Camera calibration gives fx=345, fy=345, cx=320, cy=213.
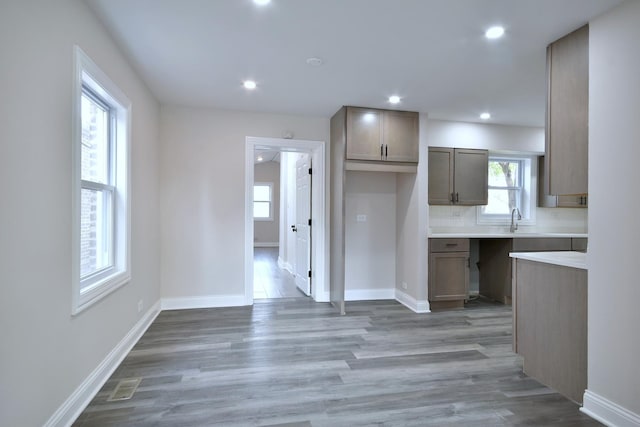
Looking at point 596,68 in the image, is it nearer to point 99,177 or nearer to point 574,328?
point 574,328

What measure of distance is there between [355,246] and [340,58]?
8.50 ft

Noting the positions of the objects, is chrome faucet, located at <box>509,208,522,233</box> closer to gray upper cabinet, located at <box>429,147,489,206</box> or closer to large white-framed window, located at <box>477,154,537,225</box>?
large white-framed window, located at <box>477,154,537,225</box>

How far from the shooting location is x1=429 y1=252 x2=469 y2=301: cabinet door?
427 cm

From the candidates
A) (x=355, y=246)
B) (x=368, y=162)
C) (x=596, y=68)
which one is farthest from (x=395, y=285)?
(x=596, y=68)

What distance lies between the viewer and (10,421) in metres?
1.43

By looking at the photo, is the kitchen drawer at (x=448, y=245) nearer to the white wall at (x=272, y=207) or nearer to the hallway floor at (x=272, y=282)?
the hallway floor at (x=272, y=282)

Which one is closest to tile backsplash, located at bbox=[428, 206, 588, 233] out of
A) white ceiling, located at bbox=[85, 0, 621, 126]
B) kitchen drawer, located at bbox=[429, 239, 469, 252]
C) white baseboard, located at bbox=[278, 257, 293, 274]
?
kitchen drawer, located at bbox=[429, 239, 469, 252]

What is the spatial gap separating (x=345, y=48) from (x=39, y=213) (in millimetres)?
2235

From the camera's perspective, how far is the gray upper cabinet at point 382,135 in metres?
4.10

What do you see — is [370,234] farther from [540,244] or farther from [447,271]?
[540,244]

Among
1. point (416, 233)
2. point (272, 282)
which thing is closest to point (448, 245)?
point (416, 233)

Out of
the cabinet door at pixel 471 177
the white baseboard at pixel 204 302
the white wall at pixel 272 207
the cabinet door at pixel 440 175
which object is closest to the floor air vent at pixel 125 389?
the white baseboard at pixel 204 302

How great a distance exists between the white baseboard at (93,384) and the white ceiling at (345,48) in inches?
91.9

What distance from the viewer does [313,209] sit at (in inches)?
190
